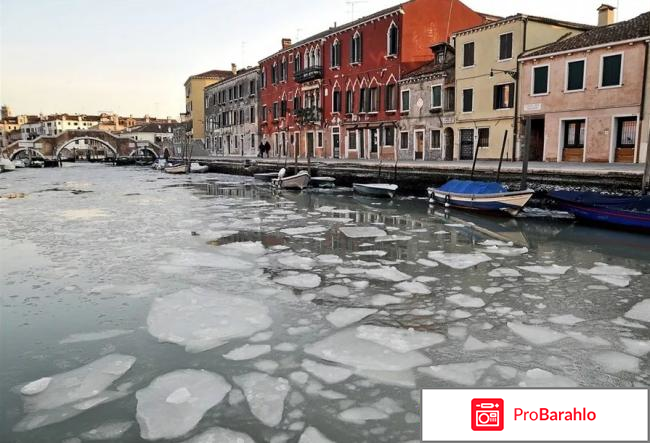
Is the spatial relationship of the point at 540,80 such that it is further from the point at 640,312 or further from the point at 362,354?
the point at 362,354

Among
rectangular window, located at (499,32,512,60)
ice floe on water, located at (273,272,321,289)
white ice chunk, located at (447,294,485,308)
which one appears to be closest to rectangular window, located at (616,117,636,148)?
rectangular window, located at (499,32,512,60)

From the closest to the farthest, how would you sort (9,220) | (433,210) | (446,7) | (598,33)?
(9,220)
(433,210)
(598,33)
(446,7)

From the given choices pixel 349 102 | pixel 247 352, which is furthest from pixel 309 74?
pixel 247 352

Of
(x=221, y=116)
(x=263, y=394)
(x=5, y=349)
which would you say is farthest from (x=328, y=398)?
(x=221, y=116)

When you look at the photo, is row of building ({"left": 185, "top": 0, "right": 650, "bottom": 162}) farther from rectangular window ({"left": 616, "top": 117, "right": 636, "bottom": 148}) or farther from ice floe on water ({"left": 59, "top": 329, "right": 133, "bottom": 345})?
ice floe on water ({"left": 59, "top": 329, "right": 133, "bottom": 345})

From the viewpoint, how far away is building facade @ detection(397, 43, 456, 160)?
27.0m

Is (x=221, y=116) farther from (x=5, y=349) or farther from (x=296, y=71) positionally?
(x=5, y=349)

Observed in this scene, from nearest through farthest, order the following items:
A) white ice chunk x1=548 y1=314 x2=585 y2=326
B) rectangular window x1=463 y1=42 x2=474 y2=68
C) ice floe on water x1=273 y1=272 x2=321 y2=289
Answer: white ice chunk x1=548 y1=314 x2=585 y2=326 < ice floe on water x1=273 y1=272 x2=321 y2=289 < rectangular window x1=463 y1=42 x2=474 y2=68

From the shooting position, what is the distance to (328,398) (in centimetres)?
409

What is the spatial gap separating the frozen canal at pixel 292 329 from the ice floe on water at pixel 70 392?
0.6 inches

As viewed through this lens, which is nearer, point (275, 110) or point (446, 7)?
point (446, 7)

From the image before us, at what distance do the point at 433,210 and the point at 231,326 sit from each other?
493 inches

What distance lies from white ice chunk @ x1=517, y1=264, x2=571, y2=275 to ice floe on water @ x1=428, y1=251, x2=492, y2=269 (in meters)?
0.80

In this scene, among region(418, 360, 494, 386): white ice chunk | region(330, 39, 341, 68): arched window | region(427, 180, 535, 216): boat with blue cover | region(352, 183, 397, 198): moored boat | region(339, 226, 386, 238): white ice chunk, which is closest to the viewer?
region(418, 360, 494, 386): white ice chunk
